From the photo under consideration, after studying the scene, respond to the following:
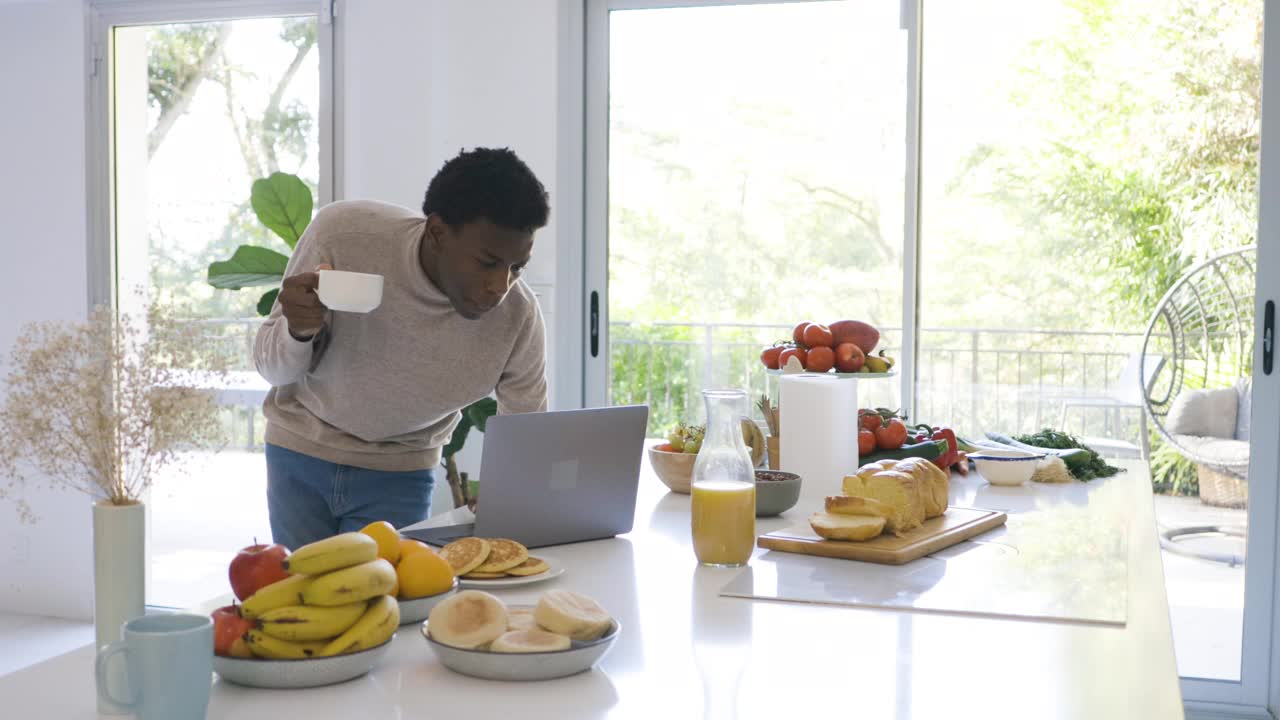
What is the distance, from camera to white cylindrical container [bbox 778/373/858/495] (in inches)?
74.3

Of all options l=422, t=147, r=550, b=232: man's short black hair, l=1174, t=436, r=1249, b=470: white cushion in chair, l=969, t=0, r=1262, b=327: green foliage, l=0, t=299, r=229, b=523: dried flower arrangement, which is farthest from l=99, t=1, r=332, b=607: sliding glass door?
l=0, t=299, r=229, b=523: dried flower arrangement

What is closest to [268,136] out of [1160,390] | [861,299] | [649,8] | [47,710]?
[649,8]

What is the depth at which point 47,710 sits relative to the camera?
89 centimetres

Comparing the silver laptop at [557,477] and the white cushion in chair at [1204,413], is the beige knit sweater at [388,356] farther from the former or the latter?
the white cushion in chair at [1204,413]

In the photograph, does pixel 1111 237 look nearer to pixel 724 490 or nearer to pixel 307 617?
pixel 724 490

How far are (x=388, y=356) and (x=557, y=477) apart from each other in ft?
1.98

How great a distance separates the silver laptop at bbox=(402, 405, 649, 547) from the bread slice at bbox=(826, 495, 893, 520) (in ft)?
0.92

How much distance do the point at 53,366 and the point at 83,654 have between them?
303mm

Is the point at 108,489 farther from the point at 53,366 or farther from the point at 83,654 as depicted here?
the point at 83,654

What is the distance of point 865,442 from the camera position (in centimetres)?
205

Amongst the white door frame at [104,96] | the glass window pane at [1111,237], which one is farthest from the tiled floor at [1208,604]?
the white door frame at [104,96]

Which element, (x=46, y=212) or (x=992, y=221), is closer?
(x=992, y=221)

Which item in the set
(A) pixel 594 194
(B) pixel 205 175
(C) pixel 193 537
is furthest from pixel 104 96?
(A) pixel 594 194

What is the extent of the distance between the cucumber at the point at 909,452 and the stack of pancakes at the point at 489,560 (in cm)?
89
